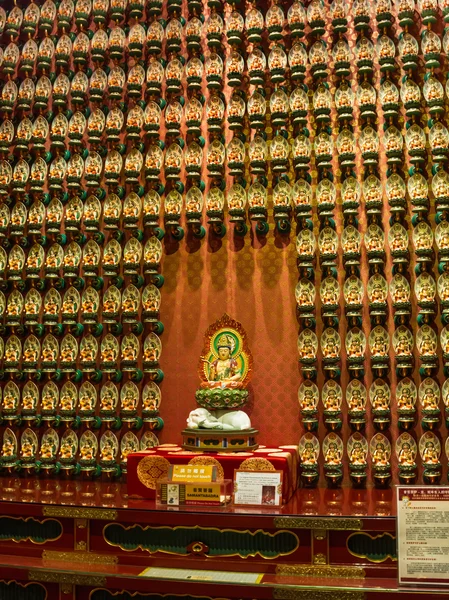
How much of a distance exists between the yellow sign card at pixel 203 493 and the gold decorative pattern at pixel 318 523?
0.94 feet

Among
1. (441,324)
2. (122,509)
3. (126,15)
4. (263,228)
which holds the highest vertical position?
(126,15)

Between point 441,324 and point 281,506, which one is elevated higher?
point 441,324

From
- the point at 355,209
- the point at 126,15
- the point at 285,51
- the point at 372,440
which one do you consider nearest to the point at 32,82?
the point at 126,15

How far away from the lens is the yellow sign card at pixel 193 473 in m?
3.18

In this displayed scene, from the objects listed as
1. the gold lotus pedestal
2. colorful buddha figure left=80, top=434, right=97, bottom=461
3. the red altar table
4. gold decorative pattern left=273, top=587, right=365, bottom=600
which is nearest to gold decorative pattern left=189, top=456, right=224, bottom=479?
the red altar table

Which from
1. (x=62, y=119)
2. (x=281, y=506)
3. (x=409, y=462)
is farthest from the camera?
(x=62, y=119)

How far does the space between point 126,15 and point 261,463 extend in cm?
288

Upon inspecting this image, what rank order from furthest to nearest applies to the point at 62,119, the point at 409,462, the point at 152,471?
1. the point at 62,119
2. the point at 409,462
3. the point at 152,471

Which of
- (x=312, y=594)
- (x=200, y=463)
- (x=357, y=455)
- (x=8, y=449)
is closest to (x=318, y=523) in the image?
(x=312, y=594)

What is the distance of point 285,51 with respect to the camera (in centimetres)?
415

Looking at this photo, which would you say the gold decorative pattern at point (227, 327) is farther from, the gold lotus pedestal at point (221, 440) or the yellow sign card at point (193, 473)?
the yellow sign card at point (193, 473)

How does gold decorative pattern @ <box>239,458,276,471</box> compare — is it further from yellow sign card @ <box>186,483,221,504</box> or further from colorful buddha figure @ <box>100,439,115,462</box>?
colorful buddha figure @ <box>100,439,115,462</box>

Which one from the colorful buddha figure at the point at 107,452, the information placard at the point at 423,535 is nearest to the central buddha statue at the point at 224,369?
the colorful buddha figure at the point at 107,452

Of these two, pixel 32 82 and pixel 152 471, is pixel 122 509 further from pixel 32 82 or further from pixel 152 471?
pixel 32 82
